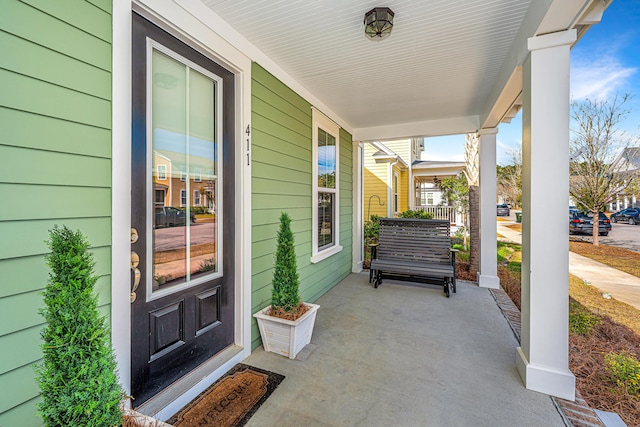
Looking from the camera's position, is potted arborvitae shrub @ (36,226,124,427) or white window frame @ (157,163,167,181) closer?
potted arborvitae shrub @ (36,226,124,427)

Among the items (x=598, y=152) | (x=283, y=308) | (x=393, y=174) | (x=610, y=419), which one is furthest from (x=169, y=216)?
(x=598, y=152)

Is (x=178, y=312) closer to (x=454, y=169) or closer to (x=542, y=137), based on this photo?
(x=542, y=137)

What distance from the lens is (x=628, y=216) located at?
15.2 metres

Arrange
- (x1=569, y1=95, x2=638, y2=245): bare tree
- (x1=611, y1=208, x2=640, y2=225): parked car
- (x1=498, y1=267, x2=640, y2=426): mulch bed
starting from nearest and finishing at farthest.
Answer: (x1=498, y1=267, x2=640, y2=426): mulch bed < (x1=569, y1=95, x2=638, y2=245): bare tree < (x1=611, y1=208, x2=640, y2=225): parked car

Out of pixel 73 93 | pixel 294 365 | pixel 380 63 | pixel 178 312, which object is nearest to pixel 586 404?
pixel 294 365

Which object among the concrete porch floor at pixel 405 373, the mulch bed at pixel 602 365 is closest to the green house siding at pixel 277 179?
the concrete porch floor at pixel 405 373

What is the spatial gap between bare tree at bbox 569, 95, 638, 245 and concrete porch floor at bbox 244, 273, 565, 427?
6744mm

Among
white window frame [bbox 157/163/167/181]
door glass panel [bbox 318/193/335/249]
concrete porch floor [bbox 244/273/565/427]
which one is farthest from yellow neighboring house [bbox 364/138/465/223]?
white window frame [bbox 157/163/167/181]

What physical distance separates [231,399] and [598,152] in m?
10.00

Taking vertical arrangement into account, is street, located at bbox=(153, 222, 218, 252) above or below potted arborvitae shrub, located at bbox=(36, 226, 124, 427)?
above

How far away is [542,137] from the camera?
1961 mm

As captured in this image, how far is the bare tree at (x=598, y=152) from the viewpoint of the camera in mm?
6738

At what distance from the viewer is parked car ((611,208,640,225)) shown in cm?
1486

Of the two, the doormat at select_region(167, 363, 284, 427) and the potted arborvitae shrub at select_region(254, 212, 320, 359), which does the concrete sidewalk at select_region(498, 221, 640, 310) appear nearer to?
the potted arborvitae shrub at select_region(254, 212, 320, 359)
